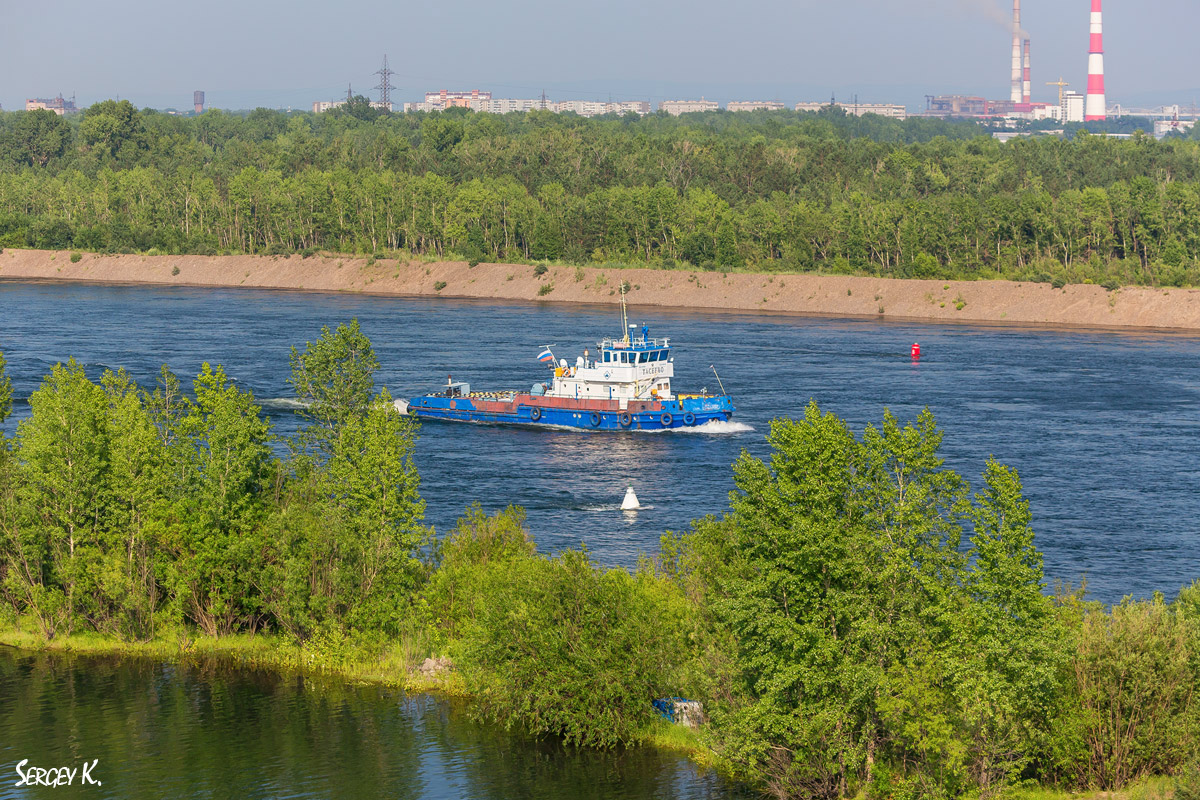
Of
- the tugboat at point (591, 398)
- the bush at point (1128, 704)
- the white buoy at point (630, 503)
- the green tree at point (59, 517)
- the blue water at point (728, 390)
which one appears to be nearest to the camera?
the bush at point (1128, 704)

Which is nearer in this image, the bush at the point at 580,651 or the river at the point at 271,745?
the river at the point at 271,745

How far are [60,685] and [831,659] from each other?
27.5m

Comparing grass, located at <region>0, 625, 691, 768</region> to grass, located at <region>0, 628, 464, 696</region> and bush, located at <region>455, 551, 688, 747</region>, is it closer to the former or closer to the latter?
grass, located at <region>0, 628, 464, 696</region>

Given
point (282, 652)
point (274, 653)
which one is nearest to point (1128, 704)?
point (282, 652)

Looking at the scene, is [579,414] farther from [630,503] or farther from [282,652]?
[282,652]

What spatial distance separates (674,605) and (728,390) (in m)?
66.2

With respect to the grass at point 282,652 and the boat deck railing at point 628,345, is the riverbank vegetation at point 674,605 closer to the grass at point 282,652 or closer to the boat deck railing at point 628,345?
the grass at point 282,652

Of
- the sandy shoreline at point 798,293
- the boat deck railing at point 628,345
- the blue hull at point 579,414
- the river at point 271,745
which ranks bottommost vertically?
the river at point 271,745

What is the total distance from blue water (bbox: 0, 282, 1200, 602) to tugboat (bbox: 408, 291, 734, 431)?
1911mm

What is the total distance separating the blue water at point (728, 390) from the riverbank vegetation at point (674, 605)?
26.9 ft

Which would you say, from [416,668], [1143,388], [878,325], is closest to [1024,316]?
[878,325]
